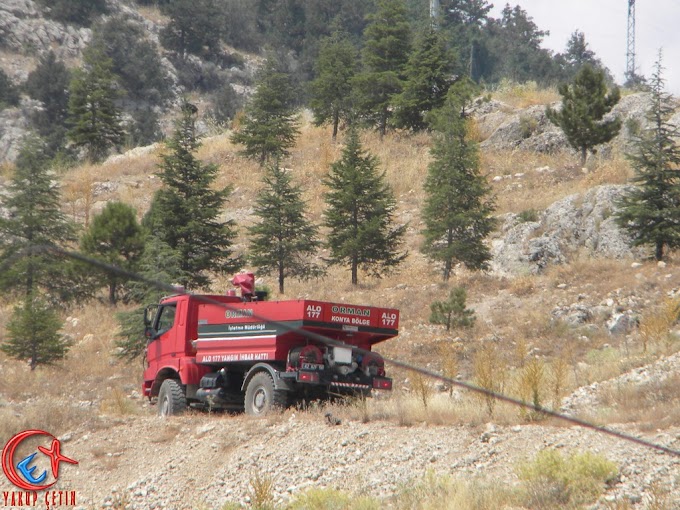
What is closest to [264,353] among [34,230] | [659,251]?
[659,251]

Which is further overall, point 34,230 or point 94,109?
point 94,109

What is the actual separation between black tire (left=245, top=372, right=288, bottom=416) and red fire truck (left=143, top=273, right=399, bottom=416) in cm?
2

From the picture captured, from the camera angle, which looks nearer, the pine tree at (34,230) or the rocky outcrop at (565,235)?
the rocky outcrop at (565,235)

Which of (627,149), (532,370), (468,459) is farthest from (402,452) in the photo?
(627,149)

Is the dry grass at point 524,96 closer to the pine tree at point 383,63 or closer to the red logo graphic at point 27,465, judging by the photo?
the pine tree at point 383,63

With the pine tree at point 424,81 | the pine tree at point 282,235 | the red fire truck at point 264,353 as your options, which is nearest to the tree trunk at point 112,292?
the pine tree at point 282,235

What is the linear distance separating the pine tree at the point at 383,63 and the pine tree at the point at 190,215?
18.6 meters

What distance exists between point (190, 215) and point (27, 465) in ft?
50.8

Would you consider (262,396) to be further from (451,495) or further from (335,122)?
(335,122)

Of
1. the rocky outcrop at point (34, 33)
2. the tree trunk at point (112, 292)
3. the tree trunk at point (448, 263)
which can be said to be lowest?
the tree trunk at point (112, 292)

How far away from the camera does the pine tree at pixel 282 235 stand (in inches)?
1115

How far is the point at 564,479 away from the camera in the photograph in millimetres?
8750

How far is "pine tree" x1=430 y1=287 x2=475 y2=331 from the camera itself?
22250mm
